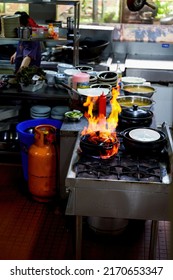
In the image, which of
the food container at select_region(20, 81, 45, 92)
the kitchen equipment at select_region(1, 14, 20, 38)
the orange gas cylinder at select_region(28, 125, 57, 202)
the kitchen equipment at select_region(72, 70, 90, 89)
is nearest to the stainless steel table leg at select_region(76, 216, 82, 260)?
the orange gas cylinder at select_region(28, 125, 57, 202)

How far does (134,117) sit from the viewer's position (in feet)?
10.8

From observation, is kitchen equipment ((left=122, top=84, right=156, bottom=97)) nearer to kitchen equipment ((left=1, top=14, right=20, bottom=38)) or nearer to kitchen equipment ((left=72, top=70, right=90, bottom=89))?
kitchen equipment ((left=72, top=70, right=90, bottom=89))

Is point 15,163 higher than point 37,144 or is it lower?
lower

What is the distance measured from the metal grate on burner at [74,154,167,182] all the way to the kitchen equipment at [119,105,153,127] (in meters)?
0.52

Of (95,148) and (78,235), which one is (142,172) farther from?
(78,235)

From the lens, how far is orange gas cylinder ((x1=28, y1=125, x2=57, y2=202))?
3693 millimetres

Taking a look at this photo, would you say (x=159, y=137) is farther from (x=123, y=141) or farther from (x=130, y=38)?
(x=130, y=38)

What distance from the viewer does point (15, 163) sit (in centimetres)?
471

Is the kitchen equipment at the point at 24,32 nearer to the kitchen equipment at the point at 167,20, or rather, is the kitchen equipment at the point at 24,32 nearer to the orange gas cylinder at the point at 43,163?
the orange gas cylinder at the point at 43,163

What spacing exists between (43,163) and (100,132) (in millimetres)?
888

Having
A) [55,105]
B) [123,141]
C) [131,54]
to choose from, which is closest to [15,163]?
[55,105]

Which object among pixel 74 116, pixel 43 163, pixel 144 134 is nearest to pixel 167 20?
pixel 74 116

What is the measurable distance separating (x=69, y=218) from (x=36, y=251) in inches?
20.4

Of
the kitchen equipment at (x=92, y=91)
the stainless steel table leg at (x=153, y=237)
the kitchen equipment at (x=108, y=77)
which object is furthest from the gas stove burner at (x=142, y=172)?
the kitchen equipment at (x=108, y=77)
